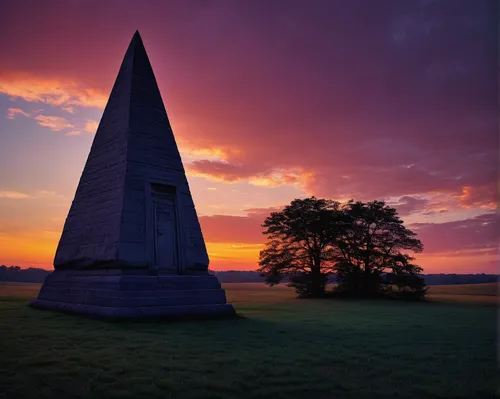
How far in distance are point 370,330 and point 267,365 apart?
4887 mm

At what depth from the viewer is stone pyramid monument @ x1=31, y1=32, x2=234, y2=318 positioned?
33.7ft

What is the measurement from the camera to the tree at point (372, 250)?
24.6 metres

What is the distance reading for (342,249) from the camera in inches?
987

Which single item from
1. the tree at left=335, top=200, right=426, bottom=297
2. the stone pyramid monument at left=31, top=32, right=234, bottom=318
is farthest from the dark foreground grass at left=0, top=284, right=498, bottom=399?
the tree at left=335, top=200, right=426, bottom=297

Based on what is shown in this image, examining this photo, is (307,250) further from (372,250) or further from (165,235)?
(165,235)

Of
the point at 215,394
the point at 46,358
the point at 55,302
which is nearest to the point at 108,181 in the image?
the point at 55,302

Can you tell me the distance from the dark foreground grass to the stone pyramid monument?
1.63 metres

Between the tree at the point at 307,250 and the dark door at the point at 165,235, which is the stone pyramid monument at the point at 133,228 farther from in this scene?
the tree at the point at 307,250

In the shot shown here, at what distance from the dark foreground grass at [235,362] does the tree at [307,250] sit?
642 inches

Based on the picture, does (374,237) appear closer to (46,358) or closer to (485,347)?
(485,347)

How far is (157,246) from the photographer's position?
448 inches

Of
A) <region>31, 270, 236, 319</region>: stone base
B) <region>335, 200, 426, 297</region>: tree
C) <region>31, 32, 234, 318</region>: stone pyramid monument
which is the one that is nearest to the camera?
<region>31, 270, 236, 319</region>: stone base

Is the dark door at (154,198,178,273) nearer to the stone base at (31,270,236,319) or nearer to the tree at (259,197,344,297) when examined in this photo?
the stone base at (31,270,236,319)

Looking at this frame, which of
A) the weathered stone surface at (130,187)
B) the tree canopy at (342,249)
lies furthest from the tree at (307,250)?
the weathered stone surface at (130,187)
